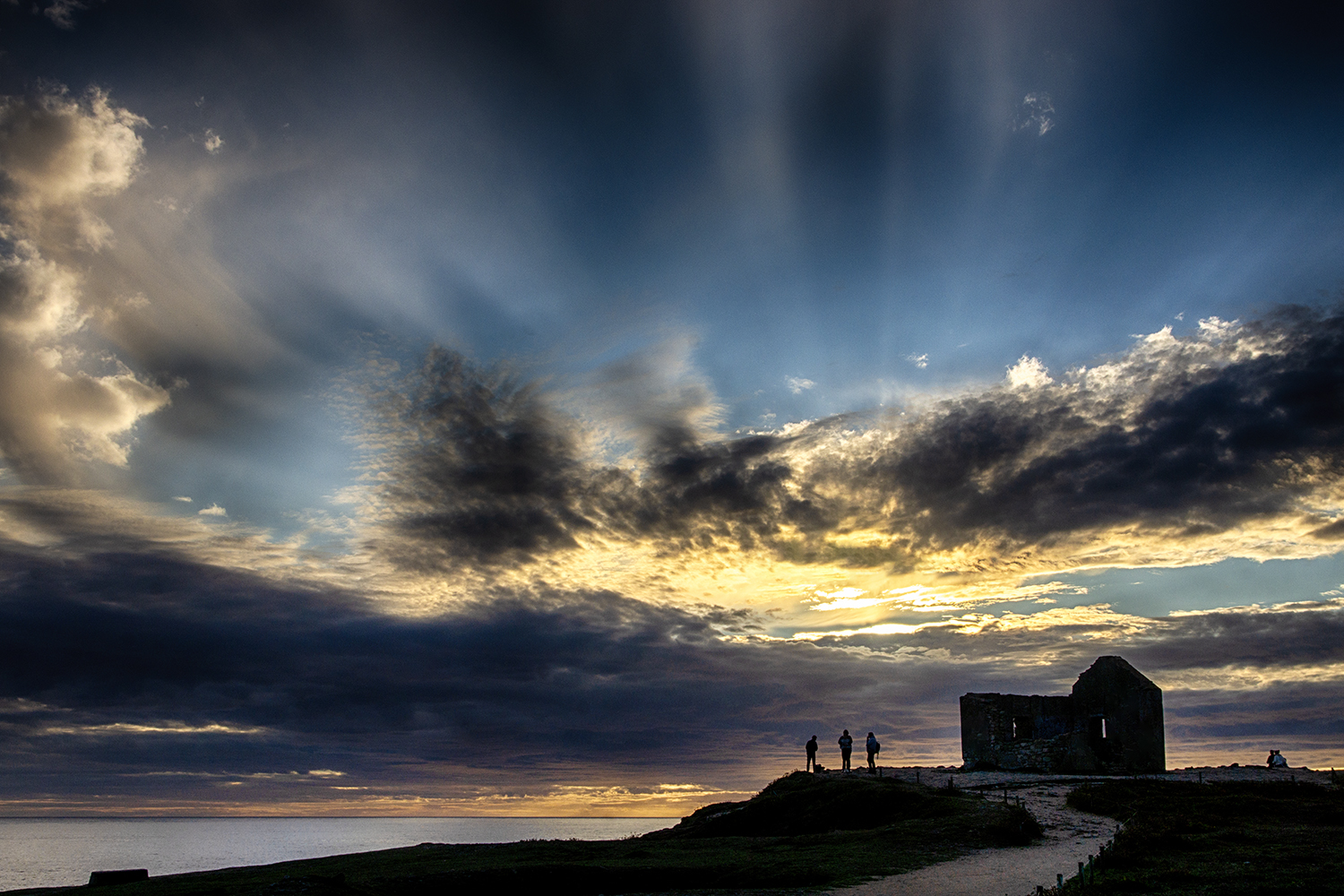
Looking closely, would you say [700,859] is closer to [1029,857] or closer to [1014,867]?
[1014,867]

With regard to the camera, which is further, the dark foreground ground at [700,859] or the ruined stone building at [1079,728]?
the ruined stone building at [1079,728]

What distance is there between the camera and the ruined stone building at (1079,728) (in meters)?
45.1

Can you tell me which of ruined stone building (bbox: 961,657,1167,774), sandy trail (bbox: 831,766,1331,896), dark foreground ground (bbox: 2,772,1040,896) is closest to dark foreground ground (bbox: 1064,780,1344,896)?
sandy trail (bbox: 831,766,1331,896)

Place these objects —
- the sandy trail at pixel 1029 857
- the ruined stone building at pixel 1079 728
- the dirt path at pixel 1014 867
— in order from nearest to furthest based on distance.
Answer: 1. the dirt path at pixel 1014 867
2. the sandy trail at pixel 1029 857
3. the ruined stone building at pixel 1079 728

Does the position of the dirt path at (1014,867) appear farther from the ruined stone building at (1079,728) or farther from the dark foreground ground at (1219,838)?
the ruined stone building at (1079,728)

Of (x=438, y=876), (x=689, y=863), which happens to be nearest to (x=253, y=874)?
(x=438, y=876)

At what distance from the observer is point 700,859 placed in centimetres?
2544

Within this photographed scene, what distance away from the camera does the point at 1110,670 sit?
4725 centimetres

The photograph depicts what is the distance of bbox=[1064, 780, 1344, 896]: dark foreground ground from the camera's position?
1738 cm

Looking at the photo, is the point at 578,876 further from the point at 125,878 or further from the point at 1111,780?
the point at 1111,780

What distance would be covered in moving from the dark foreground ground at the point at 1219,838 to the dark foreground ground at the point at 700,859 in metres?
4.25

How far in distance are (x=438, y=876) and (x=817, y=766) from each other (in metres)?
28.8

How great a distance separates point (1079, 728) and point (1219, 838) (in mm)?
23930

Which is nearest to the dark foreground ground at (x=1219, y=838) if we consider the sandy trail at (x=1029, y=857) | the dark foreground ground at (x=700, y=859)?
the sandy trail at (x=1029, y=857)
